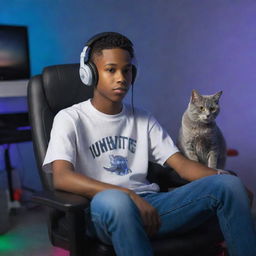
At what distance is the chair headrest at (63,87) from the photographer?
1637 millimetres

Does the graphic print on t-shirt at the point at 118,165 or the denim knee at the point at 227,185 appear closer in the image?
the denim knee at the point at 227,185

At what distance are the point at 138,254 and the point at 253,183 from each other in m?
2.30

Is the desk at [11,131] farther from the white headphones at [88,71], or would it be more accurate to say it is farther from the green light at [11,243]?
the white headphones at [88,71]

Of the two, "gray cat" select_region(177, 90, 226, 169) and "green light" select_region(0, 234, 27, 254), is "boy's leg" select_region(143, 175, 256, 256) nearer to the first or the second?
"gray cat" select_region(177, 90, 226, 169)

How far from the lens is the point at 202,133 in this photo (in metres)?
1.88

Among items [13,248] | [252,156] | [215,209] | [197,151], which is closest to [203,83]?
[252,156]

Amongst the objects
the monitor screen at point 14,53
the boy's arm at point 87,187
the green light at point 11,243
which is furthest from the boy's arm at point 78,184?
the monitor screen at point 14,53

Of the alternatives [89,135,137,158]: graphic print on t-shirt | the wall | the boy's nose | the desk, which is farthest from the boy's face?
the wall

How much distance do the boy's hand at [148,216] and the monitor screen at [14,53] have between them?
1734 millimetres

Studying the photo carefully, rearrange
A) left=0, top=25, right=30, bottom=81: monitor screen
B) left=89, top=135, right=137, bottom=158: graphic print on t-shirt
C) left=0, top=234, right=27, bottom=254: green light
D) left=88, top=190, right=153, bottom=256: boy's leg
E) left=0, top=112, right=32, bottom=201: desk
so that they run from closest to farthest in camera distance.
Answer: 1. left=88, top=190, right=153, bottom=256: boy's leg
2. left=89, top=135, right=137, bottom=158: graphic print on t-shirt
3. left=0, top=234, right=27, bottom=254: green light
4. left=0, top=112, right=32, bottom=201: desk
5. left=0, top=25, right=30, bottom=81: monitor screen

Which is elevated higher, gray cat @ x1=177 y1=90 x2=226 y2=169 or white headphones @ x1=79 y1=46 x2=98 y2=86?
white headphones @ x1=79 y1=46 x2=98 y2=86

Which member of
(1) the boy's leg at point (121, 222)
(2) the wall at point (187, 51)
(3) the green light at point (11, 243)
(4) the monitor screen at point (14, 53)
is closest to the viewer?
(1) the boy's leg at point (121, 222)

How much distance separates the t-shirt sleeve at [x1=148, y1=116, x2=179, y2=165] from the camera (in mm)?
1592

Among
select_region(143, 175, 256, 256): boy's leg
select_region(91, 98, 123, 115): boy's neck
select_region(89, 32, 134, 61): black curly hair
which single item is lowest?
select_region(143, 175, 256, 256): boy's leg
